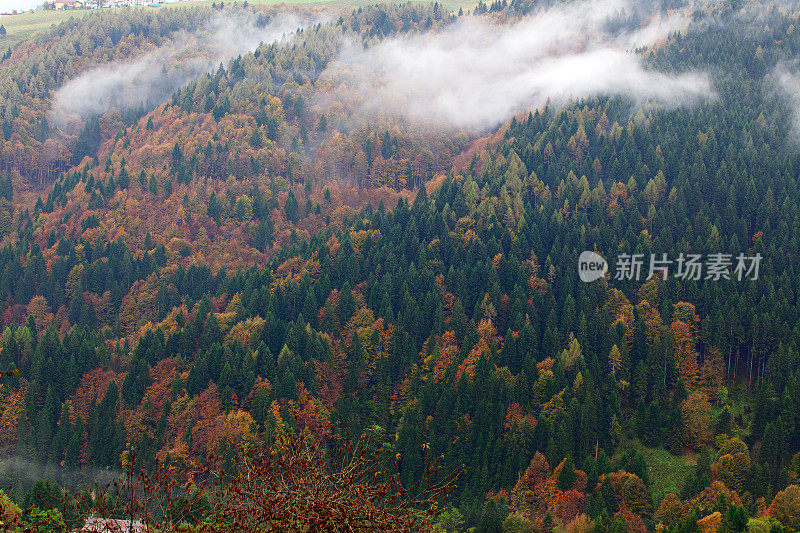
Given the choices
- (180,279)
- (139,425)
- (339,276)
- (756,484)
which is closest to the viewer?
(756,484)

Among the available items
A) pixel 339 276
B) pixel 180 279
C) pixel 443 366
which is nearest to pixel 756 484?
pixel 443 366

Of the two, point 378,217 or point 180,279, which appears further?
point 180,279

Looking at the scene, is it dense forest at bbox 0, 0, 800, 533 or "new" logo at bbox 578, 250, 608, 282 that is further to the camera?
"new" logo at bbox 578, 250, 608, 282

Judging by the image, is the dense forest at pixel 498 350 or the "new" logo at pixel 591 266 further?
the "new" logo at pixel 591 266

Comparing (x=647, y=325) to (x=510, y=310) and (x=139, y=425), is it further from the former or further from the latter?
(x=139, y=425)

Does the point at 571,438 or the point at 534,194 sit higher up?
the point at 534,194

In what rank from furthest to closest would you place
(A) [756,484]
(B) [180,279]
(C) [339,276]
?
(B) [180,279] → (C) [339,276] → (A) [756,484]

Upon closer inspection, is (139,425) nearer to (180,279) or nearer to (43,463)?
(43,463)

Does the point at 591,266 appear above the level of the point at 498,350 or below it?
above

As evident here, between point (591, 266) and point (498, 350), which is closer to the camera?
point (498, 350)

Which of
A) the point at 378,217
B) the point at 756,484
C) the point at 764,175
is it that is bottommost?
the point at 756,484

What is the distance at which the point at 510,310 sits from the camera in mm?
140625

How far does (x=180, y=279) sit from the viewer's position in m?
183

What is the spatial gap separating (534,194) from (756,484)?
90461 mm
